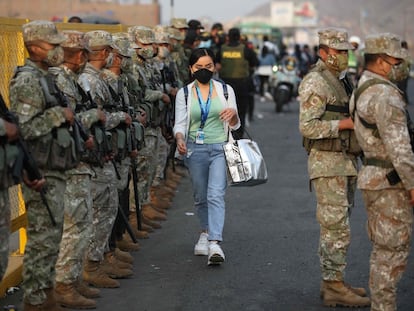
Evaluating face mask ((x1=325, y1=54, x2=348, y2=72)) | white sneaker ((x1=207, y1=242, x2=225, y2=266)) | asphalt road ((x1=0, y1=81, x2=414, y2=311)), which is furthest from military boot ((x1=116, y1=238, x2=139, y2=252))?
face mask ((x1=325, y1=54, x2=348, y2=72))

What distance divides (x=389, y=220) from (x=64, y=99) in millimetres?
2161

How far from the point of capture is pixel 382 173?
7.05 metres

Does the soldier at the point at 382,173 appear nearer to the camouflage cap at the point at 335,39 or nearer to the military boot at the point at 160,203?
the camouflage cap at the point at 335,39

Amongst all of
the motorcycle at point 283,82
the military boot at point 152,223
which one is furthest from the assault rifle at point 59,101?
the motorcycle at point 283,82

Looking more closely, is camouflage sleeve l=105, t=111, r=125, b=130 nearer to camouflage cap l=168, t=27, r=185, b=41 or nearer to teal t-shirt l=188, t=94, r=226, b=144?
teal t-shirt l=188, t=94, r=226, b=144

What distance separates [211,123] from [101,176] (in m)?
1.43

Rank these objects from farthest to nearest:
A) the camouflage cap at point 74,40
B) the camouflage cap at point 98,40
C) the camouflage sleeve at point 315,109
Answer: the camouflage cap at point 98,40
the camouflage sleeve at point 315,109
the camouflage cap at point 74,40

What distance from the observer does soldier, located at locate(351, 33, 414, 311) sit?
6980mm

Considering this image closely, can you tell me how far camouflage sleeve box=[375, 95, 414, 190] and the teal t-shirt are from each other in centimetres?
308

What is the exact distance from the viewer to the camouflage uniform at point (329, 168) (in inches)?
320

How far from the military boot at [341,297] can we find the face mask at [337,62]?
150 cm

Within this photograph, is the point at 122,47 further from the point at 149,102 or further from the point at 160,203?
the point at 160,203

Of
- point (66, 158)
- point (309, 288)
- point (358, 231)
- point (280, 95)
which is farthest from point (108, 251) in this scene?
point (280, 95)

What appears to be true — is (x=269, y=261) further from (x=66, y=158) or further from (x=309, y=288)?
(x=66, y=158)
